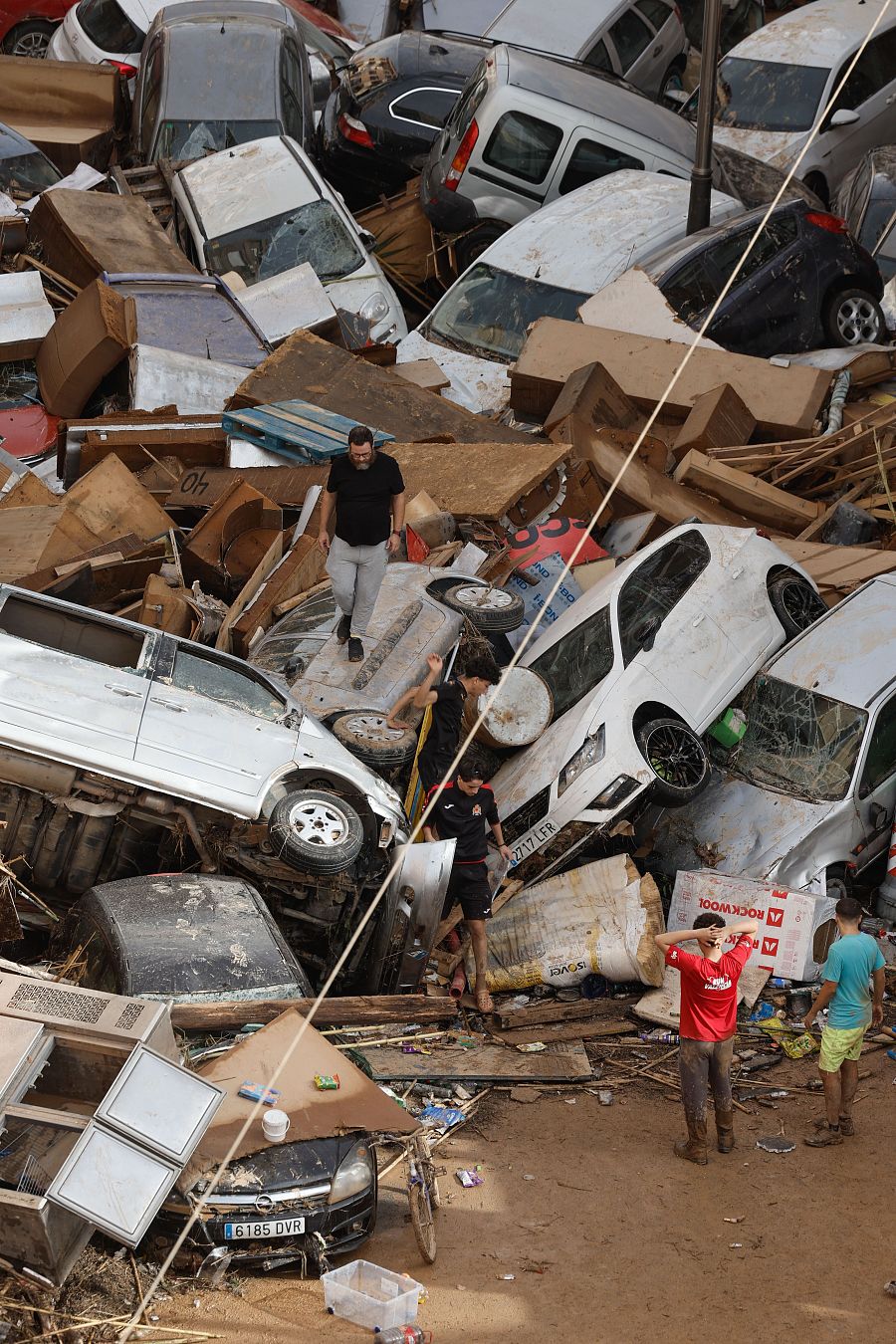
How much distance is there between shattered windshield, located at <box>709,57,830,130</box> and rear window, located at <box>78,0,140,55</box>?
7.20 meters

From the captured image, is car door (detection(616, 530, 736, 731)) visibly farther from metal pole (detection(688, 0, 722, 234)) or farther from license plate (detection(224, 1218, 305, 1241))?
metal pole (detection(688, 0, 722, 234))

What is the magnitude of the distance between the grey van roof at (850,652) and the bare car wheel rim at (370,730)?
2584mm

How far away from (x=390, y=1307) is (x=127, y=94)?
55.8 ft

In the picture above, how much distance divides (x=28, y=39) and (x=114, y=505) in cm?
1395

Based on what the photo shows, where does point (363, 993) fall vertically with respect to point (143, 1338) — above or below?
below

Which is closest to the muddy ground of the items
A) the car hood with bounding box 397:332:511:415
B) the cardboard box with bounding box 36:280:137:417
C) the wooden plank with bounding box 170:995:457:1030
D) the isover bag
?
the wooden plank with bounding box 170:995:457:1030

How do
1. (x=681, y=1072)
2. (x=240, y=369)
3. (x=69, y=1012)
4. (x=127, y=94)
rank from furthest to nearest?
(x=127, y=94) < (x=240, y=369) < (x=681, y=1072) < (x=69, y=1012)

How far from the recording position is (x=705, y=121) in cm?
1452

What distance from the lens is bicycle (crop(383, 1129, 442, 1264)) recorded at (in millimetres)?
5992

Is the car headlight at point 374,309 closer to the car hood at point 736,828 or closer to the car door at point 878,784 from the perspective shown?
the car hood at point 736,828

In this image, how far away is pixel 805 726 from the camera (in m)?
9.72

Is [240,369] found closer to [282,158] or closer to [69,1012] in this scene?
[282,158]

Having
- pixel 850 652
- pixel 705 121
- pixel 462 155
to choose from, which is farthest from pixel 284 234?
pixel 850 652

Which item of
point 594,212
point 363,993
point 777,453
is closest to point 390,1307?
point 363,993
